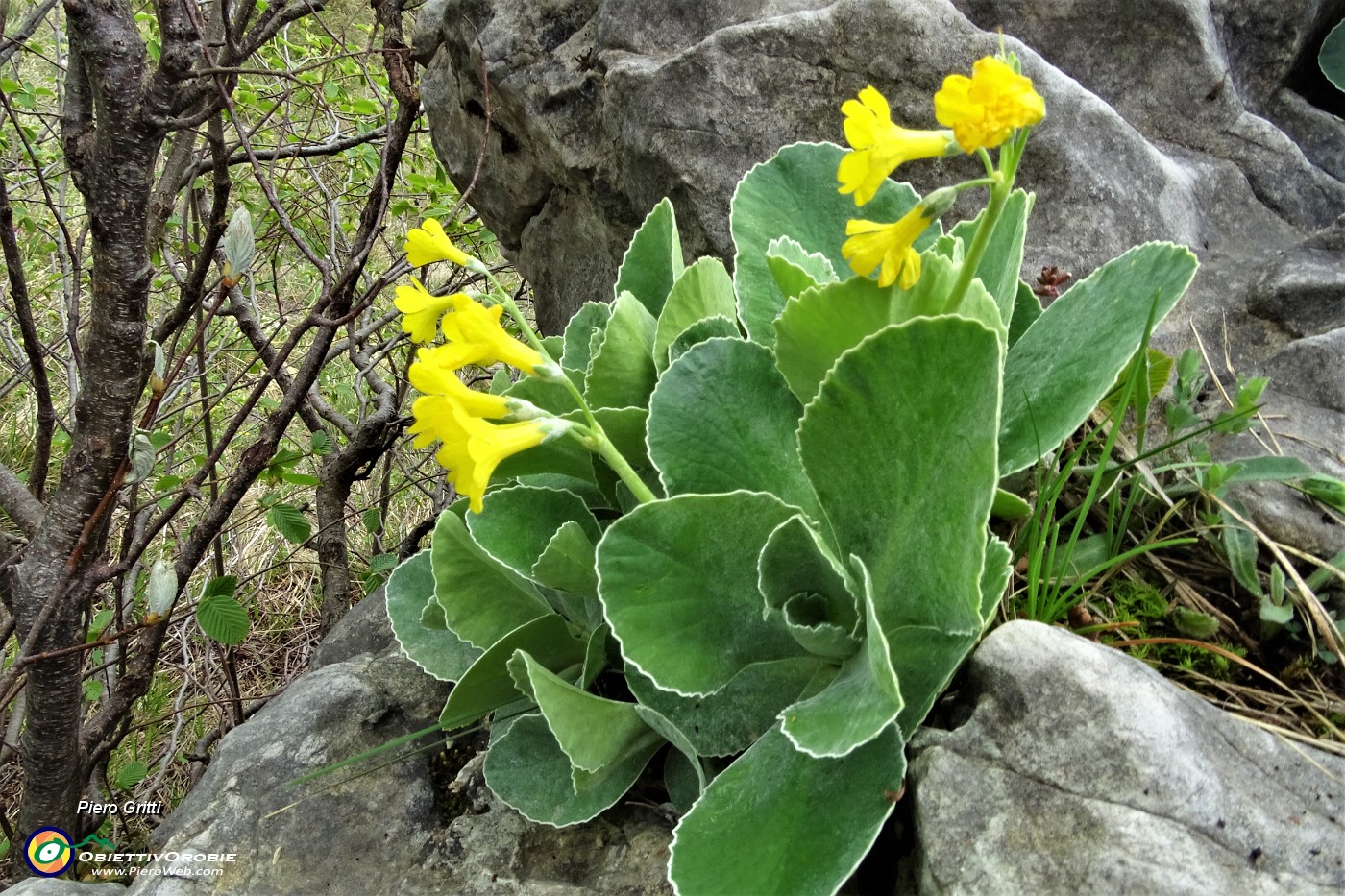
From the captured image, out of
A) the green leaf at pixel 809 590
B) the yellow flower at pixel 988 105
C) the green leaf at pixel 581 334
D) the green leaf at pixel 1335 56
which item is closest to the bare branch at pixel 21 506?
the green leaf at pixel 581 334

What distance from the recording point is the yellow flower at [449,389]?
77 centimetres

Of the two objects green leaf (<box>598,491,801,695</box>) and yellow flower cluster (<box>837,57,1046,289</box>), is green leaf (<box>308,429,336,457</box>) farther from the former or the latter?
yellow flower cluster (<box>837,57,1046,289</box>)

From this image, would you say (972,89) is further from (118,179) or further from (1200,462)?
(118,179)

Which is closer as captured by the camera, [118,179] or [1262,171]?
[118,179]

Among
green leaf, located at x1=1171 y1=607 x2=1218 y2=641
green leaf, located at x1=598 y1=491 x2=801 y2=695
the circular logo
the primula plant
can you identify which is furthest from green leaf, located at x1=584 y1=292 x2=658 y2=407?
the circular logo

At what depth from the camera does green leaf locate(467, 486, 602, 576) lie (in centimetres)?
97

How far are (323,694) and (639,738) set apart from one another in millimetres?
513

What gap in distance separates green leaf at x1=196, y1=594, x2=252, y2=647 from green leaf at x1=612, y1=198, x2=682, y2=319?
815 mm

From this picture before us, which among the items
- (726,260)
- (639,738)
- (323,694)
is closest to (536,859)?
(639,738)

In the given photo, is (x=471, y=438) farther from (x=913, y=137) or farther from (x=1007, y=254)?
(x=1007, y=254)

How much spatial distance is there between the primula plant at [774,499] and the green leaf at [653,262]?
0.34ft

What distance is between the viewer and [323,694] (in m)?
1.21

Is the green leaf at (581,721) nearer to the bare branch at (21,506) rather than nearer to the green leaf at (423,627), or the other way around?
the green leaf at (423,627)

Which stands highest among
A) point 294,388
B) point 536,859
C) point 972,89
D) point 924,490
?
point 972,89
